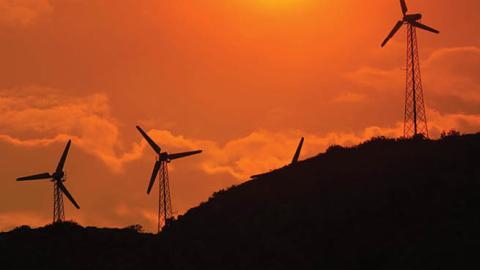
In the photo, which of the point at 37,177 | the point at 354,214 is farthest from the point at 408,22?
the point at 37,177

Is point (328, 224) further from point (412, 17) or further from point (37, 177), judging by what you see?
point (37, 177)

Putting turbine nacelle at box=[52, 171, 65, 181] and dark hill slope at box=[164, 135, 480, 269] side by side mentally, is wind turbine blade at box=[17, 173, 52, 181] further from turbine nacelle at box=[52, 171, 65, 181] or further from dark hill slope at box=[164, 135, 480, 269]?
dark hill slope at box=[164, 135, 480, 269]

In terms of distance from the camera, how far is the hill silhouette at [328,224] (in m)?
85.2

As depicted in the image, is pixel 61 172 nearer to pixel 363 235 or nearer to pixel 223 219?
pixel 223 219

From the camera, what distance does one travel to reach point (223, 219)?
108 meters

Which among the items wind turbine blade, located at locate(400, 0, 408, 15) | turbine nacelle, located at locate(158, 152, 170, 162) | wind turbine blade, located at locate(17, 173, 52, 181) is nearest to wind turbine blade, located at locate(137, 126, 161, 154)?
turbine nacelle, located at locate(158, 152, 170, 162)

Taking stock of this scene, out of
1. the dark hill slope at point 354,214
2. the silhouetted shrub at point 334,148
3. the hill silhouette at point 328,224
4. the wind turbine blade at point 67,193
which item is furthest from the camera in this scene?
the wind turbine blade at point 67,193

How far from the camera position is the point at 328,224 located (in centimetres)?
9475

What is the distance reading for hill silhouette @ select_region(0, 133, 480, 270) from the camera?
85250 millimetres

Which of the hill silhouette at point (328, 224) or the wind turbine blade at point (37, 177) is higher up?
the wind turbine blade at point (37, 177)

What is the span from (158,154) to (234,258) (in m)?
43.3

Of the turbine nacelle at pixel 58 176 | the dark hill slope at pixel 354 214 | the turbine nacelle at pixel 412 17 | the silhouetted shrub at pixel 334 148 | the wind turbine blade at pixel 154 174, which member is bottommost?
the dark hill slope at pixel 354 214

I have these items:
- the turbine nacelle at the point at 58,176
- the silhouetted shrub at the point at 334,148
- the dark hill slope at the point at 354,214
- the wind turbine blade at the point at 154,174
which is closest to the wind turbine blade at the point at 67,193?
the turbine nacelle at the point at 58,176

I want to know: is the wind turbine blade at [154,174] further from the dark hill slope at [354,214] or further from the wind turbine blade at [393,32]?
the wind turbine blade at [393,32]
